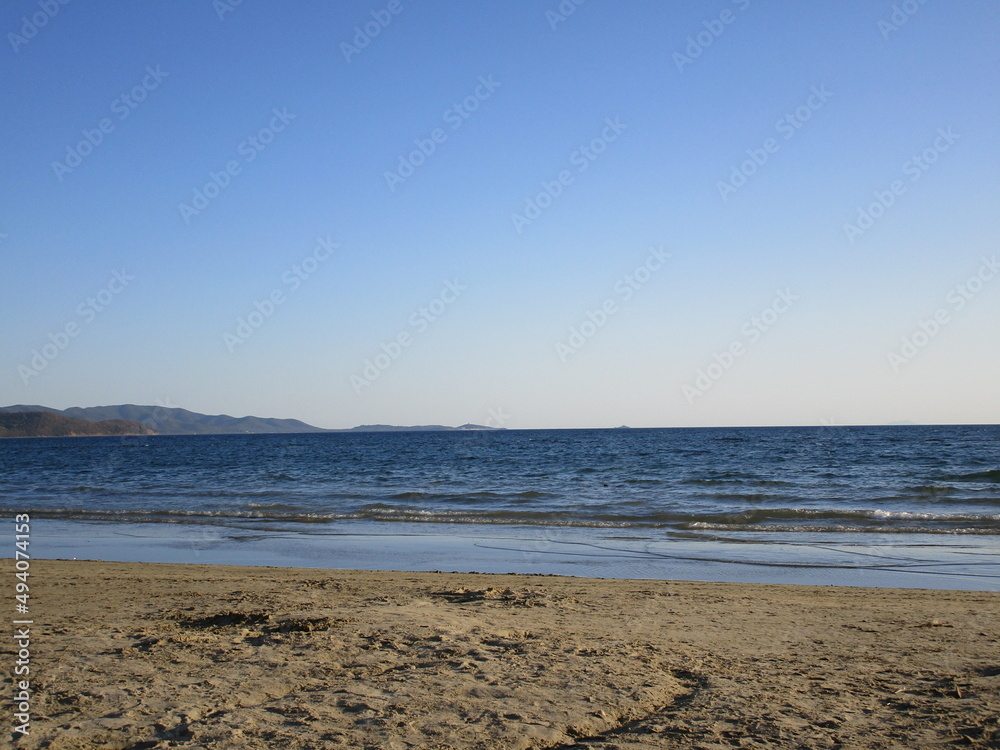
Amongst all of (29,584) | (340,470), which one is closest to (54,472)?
(340,470)

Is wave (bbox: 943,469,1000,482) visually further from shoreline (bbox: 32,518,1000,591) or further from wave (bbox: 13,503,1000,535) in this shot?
shoreline (bbox: 32,518,1000,591)

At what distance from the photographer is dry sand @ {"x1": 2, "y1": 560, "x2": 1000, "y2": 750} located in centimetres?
448

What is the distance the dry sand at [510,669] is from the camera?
14.7 ft

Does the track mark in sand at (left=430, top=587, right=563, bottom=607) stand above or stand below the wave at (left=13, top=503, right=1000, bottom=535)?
above

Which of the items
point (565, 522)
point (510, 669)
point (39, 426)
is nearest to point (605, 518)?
point (565, 522)

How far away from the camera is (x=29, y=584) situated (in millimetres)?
9977

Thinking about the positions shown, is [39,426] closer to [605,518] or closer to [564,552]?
[605,518]

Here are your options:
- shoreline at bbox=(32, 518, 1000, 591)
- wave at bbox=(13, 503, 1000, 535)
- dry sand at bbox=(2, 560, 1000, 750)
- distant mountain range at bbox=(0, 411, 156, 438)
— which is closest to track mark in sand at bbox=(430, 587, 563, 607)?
dry sand at bbox=(2, 560, 1000, 750)

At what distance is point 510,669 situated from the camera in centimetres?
567

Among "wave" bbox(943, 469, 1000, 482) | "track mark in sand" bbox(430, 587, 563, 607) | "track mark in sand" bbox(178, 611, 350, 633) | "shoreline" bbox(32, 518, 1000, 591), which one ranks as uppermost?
"wave" bbox(943, 469, 1000, 482)

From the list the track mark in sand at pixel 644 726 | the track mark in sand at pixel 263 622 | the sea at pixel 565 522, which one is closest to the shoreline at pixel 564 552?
the sea at pixel 565 522

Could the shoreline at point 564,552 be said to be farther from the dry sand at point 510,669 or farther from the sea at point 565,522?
the dry sand at point 510,669

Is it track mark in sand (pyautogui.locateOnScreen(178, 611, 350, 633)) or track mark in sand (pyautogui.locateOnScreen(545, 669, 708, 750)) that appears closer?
track mark in sand (pyautogui.locateOnScreen(545, 669, 708, 750))

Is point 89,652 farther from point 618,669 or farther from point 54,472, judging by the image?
point 54,472
